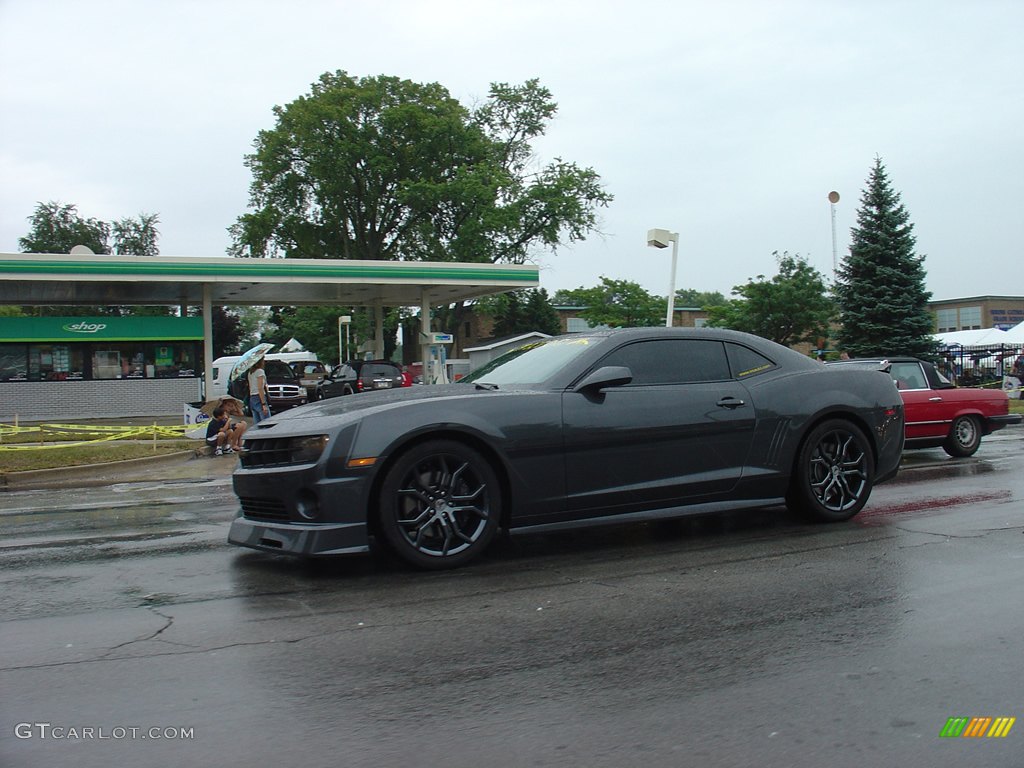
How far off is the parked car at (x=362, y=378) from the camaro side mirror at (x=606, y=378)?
2080 centimetres

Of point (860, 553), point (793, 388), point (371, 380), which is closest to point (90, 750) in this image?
point (860, 553)

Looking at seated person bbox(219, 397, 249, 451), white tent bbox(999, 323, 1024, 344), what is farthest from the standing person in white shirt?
white tent bbox(999, 323, 1024, 344)

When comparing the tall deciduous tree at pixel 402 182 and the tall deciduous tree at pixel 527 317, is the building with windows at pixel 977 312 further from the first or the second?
the tall deciduous tree at pixel 402 182

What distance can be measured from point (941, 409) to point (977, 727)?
10104 mm

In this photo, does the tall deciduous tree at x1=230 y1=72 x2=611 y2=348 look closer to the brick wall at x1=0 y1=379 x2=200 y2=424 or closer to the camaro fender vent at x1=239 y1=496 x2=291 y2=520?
the brick wall at x1=0 y1=379 x2=200 y2=424

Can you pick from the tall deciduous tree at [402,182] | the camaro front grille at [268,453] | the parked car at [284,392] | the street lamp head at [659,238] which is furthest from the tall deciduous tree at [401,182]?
the camaro front grille at [268,453]

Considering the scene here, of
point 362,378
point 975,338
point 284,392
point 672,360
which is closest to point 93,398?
point 284,392

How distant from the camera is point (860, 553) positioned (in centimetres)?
591

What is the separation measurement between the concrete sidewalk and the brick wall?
15.1 m

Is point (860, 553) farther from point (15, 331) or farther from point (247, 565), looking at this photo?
point (15, 331)

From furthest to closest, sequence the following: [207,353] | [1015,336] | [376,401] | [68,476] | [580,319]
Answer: [580,319] < [1015,336] < [207,353] < [68,476] < [376,401]

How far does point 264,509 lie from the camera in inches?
219

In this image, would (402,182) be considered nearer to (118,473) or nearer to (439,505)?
(118,473)

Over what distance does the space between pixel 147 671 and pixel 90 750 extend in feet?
2.46
